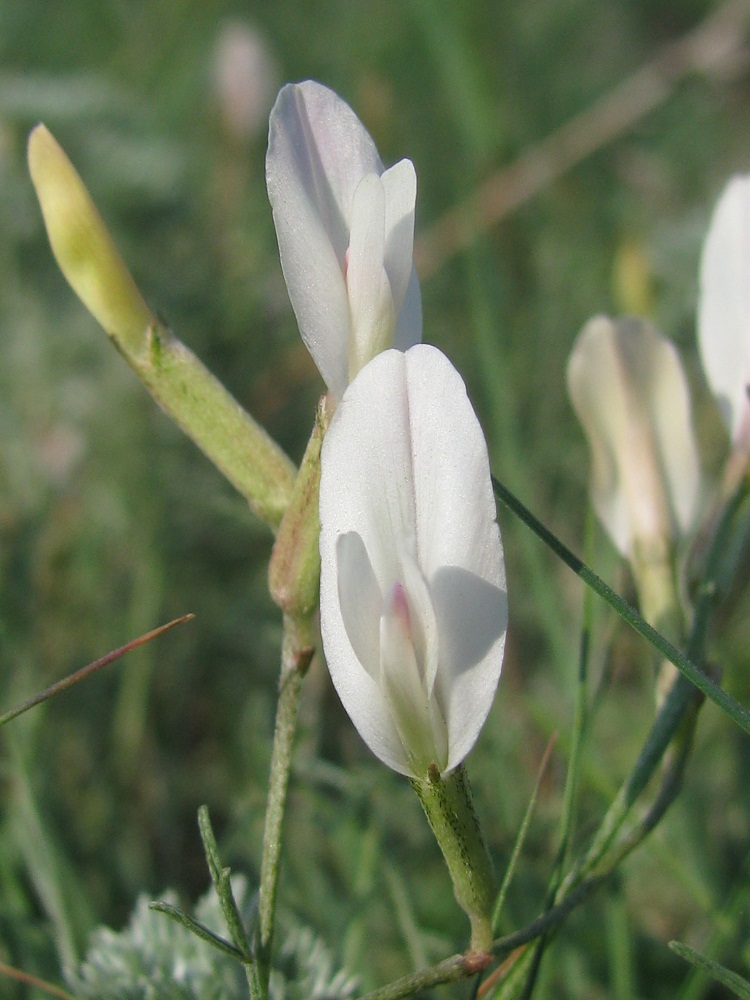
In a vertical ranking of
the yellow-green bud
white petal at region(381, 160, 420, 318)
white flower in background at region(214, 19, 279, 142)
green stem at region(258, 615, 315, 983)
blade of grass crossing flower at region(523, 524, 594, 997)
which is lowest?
blade of grass crossing flower at region(523, 524, 594, 997)

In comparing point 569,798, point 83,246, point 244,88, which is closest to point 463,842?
point 569,798

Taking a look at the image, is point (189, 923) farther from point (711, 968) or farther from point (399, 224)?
point (399, 224)

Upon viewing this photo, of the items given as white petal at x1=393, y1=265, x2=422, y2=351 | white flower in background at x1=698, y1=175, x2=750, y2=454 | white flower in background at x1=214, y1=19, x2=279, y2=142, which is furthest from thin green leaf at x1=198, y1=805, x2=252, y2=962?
white flower in background at x1=214, y1=19, x2=279, y2=142

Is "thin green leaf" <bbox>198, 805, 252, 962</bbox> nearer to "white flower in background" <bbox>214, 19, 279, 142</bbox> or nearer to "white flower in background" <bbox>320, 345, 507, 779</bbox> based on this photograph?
"white flower in background" <bbox>320, 345, 507, 779</bbox>

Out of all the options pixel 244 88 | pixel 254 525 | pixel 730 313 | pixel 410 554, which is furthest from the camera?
pixel 244 88

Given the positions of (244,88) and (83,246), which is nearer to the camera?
(83,246)

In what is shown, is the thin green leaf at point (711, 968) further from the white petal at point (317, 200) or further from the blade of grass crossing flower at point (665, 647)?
the white petal at point (317, 200)

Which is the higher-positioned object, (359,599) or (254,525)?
(254,525)
